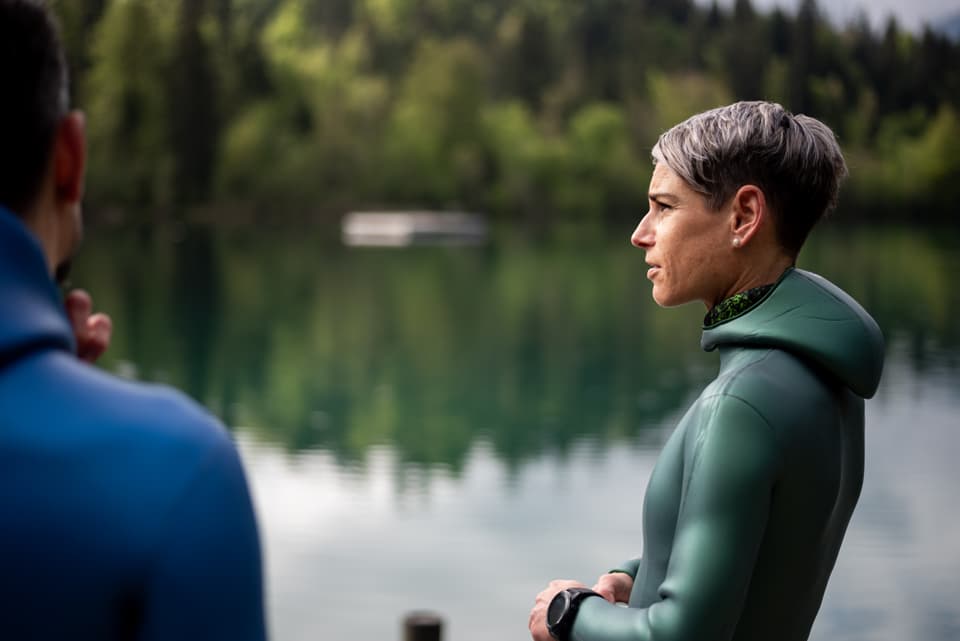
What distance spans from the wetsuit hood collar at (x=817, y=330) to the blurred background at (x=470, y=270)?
1.49m

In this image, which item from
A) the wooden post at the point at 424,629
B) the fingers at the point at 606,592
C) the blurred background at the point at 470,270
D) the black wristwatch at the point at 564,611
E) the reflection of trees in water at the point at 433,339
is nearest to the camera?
the black wristwatch at the point at 564,611

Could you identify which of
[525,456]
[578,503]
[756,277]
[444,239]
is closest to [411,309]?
[525,456]

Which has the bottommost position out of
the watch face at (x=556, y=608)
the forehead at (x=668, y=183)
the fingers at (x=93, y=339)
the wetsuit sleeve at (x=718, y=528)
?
the watch face at (x=556, y=608)

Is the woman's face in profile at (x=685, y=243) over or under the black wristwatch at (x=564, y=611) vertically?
over

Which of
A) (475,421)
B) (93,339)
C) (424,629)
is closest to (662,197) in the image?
(93,339)

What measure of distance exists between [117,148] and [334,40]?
29.6 m

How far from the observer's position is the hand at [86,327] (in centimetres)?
93

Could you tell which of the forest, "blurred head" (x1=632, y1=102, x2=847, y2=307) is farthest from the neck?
the forest

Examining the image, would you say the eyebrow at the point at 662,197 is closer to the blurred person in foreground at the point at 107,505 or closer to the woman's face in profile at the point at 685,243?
the woman's face in profile at the point at 685,243

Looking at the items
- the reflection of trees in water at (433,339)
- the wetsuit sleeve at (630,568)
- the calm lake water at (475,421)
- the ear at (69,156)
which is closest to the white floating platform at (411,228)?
the reflection of trees in water at (433,339)

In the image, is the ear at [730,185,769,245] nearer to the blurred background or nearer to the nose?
the nose

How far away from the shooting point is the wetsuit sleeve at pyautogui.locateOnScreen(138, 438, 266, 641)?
0.73m

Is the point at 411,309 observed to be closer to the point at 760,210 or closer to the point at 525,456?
the point at 525,456

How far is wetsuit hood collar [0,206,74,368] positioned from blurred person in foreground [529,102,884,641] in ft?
2.33
